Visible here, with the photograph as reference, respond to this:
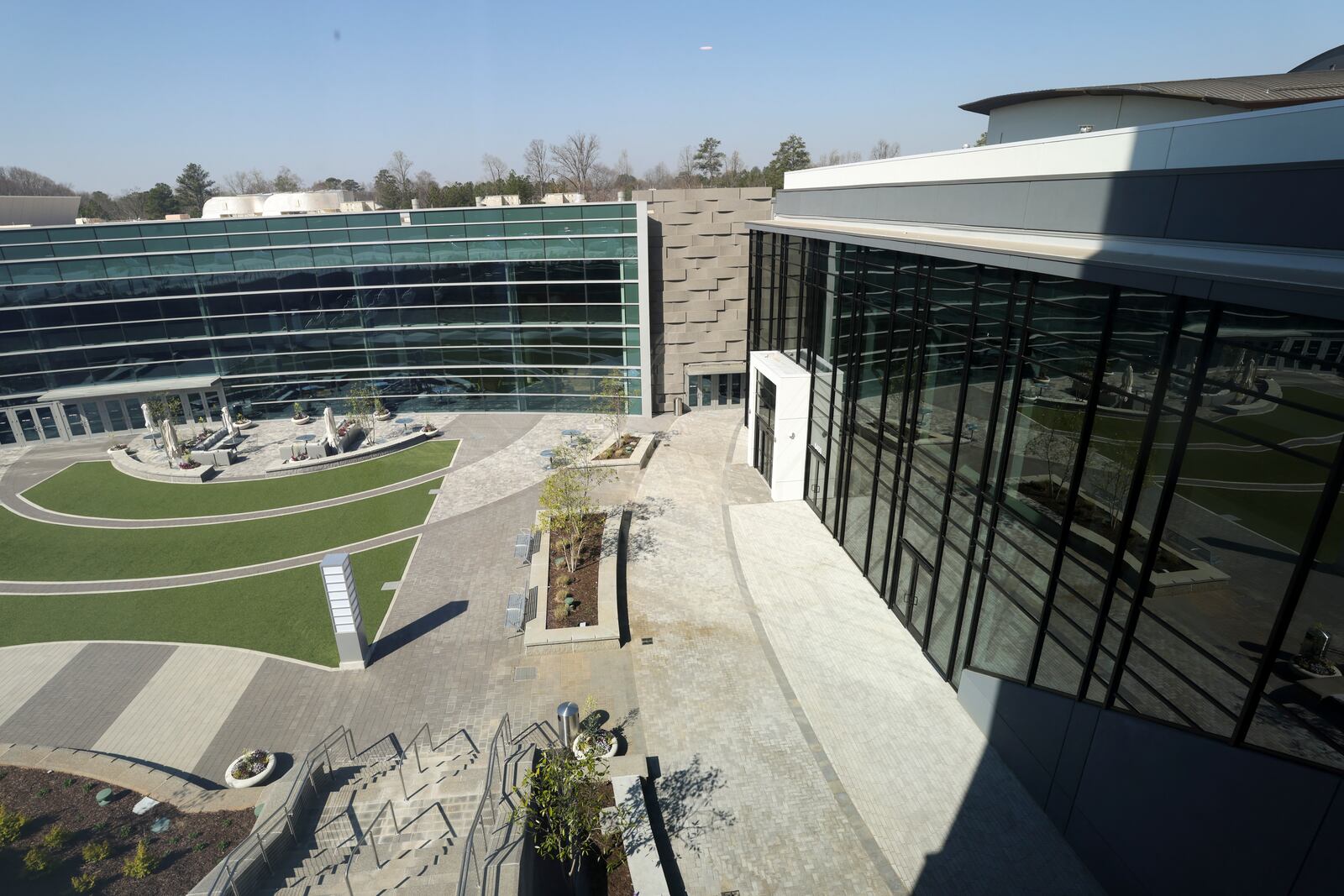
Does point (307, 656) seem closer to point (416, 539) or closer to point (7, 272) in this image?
point (416, 539)

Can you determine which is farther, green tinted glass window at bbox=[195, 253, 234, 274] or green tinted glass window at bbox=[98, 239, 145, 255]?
green tinted glass window at bbox=[195, 253, 234, 274]

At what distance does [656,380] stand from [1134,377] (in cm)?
2830

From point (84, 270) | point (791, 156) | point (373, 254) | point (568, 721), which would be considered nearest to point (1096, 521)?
point (568, 721)

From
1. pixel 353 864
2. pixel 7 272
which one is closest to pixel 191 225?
pixel 7 272

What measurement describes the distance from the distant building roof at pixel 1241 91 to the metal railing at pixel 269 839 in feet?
87.0

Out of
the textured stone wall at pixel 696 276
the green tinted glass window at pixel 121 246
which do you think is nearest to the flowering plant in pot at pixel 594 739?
the textured stone wall at pixel 696 276

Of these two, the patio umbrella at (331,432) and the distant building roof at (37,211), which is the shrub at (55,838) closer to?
the patio umbrella at (331,432)

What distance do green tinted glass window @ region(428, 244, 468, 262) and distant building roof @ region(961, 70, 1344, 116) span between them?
26542 mm

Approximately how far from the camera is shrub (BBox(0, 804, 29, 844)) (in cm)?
1220

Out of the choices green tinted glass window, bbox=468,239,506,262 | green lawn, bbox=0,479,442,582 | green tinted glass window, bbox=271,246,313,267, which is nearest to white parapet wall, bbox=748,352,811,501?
green lawn, bbox=0,479,442,582

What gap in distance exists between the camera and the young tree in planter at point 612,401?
35.5 m

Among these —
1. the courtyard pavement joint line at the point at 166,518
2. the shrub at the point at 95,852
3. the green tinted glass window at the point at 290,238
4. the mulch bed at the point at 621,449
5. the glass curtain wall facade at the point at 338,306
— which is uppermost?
the green tinted glass window at the point at 290,238

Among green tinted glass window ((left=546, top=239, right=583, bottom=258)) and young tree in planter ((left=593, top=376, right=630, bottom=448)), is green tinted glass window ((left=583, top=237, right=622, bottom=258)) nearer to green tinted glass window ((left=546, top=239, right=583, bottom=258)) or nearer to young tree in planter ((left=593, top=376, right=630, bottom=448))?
green tinted glass window ((left=546, top=239, right=583, bottom=258))

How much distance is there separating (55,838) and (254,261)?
100 ft
